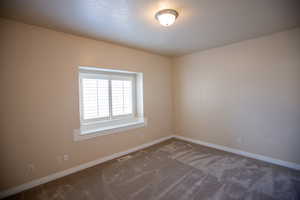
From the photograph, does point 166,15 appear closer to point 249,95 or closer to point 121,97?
point 121,97

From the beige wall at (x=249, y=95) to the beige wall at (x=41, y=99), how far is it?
230 centimetres

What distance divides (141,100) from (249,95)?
2.47 m

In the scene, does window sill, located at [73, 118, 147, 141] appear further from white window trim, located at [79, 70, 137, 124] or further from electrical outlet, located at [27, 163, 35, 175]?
electrical outlet, located at [27, 163, 35, 175]

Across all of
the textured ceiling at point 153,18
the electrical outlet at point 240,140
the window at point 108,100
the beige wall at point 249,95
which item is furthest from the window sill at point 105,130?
the electrical outlet at point 240,140

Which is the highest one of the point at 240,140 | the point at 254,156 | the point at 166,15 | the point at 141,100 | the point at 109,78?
the point at 166,15

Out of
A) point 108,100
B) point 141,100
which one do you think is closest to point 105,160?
point 108,100

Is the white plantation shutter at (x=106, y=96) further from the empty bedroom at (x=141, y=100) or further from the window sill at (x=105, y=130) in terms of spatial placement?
the window sill at (x=105, y=130)

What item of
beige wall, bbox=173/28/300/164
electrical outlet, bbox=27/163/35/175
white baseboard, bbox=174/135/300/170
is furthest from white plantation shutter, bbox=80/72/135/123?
white baseboard, bbox=174/135/300/170

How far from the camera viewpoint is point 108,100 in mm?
3221

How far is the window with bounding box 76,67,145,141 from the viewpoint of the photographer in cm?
287

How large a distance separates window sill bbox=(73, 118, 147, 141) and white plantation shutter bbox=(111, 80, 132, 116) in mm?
397

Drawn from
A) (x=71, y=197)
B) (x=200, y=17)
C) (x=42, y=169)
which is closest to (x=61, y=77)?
(x=42, y=169)

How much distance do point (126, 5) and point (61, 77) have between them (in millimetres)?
1613

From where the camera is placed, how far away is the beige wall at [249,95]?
8.09ft
